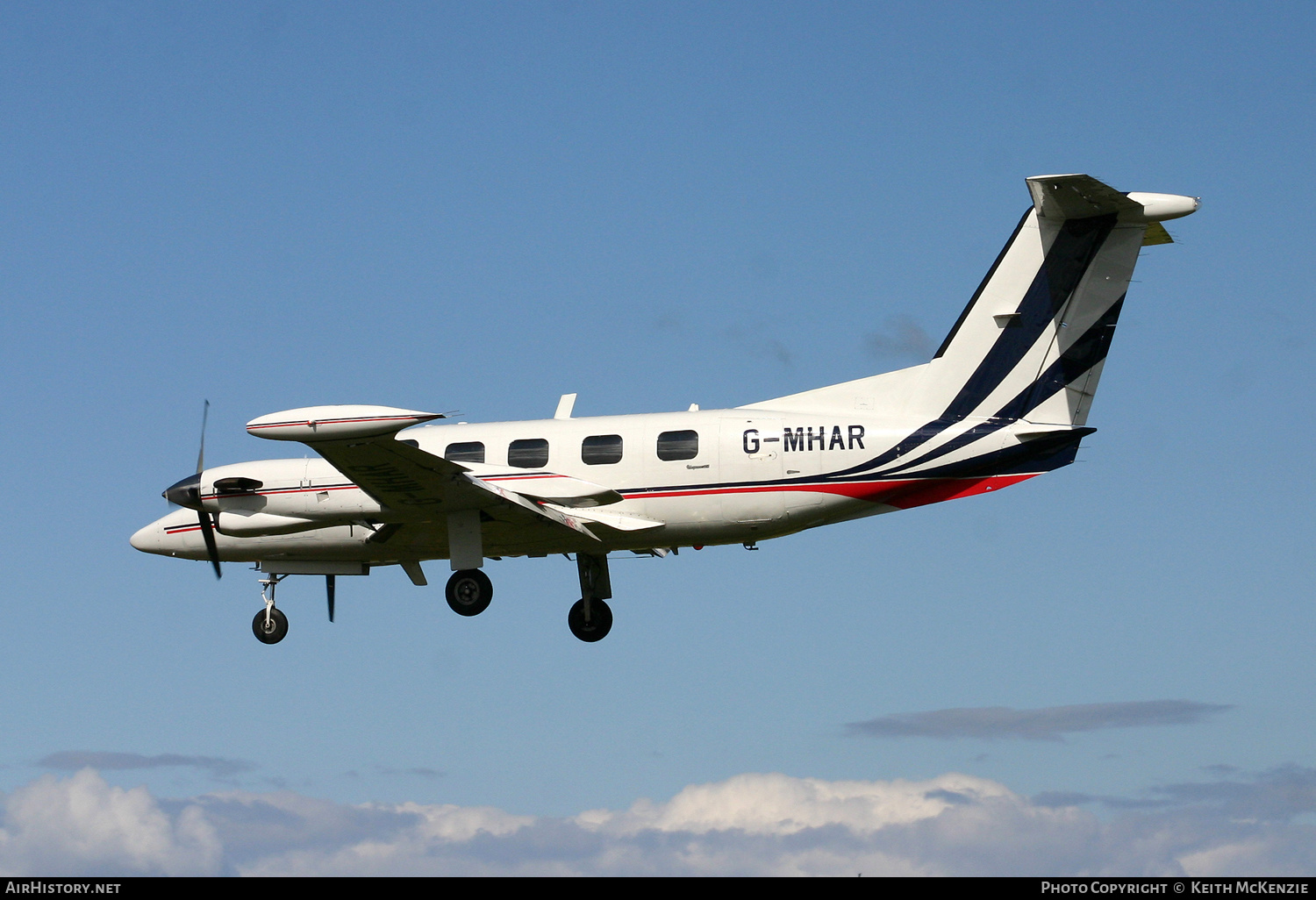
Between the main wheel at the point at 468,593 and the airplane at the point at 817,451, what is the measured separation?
0.03 m

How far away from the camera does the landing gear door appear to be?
2442 centimetres

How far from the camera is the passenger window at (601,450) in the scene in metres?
25.0

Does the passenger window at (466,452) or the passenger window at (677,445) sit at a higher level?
the passenger window at (466,452)

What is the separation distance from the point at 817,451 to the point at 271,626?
1158 centimetres

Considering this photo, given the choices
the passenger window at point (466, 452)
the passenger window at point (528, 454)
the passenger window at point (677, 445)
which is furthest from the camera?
the passenger window at point (466, 452)

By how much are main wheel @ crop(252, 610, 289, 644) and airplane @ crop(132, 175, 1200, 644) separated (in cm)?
303

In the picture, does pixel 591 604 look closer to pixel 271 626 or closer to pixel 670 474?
pixel 670 474

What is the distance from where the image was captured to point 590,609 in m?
27.6

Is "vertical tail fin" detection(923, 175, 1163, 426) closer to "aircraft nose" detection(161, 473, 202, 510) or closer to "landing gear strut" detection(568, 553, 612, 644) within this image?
"landing gear strut" detection(568, 553, 612, 644)

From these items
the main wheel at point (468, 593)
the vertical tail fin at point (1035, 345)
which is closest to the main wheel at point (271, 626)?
the main wheel at point (468, 593)

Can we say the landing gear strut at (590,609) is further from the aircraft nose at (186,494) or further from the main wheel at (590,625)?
the aircraft nose at (186,494)
